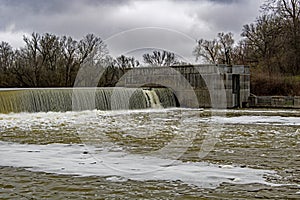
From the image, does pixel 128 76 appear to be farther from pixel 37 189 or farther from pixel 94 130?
pixel 37 189

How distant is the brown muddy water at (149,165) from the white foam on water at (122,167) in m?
0.01

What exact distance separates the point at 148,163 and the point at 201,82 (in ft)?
63.2

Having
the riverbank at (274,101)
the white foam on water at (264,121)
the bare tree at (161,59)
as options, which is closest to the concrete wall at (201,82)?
the riverbank at (274,101)

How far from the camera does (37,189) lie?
556 centimetres

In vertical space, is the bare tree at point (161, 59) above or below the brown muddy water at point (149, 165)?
above

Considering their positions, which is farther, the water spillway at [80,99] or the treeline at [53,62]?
the treeline at [53,62]

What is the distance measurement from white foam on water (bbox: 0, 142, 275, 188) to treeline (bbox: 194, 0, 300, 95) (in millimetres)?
21181

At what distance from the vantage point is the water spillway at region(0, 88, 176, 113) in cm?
1913

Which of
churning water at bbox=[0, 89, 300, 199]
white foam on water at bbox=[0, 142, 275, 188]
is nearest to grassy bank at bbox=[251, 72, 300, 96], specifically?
churning water at bbox=[0, 89, 300, 199]

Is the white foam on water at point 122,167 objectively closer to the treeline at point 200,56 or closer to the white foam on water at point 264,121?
the white foam on water at point 264,121

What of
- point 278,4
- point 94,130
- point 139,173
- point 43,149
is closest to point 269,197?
point 139,173

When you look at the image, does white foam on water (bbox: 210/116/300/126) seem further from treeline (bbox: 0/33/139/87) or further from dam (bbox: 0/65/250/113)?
treeline (bbox: 0/33/139/87)

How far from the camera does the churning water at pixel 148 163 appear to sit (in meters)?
5.44

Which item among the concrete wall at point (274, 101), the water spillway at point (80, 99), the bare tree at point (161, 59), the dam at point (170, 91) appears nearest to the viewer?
the water spillway at point (80, 99)
